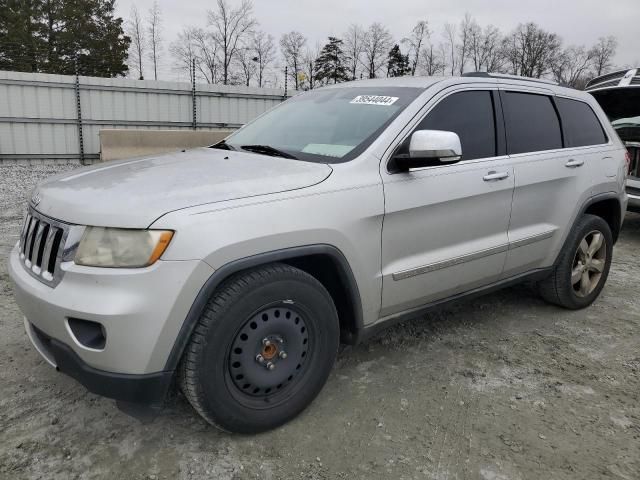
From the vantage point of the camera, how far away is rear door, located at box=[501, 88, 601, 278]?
3.54 meters

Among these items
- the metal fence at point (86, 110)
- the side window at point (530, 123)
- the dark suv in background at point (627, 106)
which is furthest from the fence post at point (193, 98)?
the side window at point (530, 123)

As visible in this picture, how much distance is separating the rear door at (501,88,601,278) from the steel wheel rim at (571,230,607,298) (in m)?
0.38

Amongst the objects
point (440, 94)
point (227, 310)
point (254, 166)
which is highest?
point (440, 94)

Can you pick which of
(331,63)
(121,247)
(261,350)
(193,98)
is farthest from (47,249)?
(331,63)

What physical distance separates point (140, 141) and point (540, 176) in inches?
410

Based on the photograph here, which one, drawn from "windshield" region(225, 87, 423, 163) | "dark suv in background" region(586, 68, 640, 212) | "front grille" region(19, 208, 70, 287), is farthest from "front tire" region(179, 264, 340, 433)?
"dark suv in background" region(586, 68, 640, 212)

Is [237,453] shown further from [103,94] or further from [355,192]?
[103,94]

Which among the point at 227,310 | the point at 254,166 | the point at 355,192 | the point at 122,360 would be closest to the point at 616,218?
the point at 355,192

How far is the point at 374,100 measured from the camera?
128 inches

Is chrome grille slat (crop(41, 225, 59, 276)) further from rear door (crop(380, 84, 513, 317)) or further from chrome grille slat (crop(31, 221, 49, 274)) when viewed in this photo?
rear door (crop(380, 84, 513, 317))

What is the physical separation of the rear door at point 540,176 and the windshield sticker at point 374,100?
35.8 inches

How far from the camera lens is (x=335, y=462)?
2.39m

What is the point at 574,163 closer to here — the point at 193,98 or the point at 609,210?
the point at 609,210

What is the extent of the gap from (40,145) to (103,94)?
2.03m
